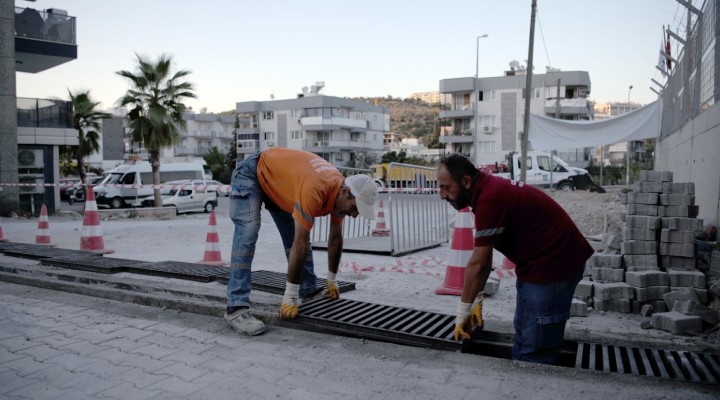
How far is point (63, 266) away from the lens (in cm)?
681

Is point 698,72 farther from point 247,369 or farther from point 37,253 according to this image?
point 37,253

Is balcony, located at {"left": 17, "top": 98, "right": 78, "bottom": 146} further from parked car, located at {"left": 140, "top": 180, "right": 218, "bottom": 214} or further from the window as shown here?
the window

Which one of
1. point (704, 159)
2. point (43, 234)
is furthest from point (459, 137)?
point (704, 159)

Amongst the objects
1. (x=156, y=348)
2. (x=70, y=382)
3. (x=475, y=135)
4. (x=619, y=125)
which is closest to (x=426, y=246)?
(x=156, y=348)

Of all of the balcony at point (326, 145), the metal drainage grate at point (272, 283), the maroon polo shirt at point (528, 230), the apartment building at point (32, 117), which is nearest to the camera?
the maroon polo shirt at point (528, 230)

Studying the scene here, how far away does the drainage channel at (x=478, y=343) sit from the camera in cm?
343

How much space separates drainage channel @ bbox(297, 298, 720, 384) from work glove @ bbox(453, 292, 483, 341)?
0.08 meters

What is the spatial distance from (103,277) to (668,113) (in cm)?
1254

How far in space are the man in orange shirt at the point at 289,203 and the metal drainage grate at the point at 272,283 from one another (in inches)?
40.1

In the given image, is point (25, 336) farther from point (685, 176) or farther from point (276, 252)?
point (685, 176)

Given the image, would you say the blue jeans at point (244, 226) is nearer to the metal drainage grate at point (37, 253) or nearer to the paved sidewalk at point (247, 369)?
the paved sidewalk at point (247, 369)

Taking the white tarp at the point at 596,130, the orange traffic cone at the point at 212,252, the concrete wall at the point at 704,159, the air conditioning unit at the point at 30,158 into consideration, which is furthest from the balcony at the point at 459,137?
the orange traffic cone at the point at 212,252

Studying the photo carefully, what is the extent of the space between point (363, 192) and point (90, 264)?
4.45 metres

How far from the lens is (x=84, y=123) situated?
2814cm
